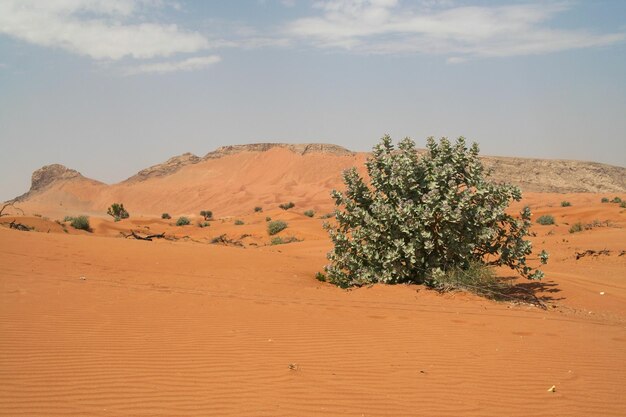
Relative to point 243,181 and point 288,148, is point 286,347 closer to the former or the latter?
point 243,181

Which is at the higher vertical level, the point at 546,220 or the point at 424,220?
the point at 424,220

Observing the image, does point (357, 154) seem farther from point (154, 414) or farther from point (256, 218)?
point (154, 414)

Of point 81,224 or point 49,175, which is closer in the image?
point 81,224

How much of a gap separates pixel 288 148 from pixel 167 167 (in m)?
16.0

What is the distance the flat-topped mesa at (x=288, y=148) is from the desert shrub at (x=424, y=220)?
55.3 metres

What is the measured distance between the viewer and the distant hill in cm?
5241

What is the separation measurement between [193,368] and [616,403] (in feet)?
12.7

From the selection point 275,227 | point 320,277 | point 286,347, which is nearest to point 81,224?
point 275,227

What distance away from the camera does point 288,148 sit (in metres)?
67.9

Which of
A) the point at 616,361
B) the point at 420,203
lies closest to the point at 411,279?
the point at 420,203

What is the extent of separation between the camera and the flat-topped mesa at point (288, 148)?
66812mm

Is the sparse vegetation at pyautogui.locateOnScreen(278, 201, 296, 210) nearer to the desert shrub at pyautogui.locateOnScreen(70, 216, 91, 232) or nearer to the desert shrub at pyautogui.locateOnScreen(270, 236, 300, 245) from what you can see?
the desert shrub at pyautogui.locateOnScreen(270, 236, 300, 245)

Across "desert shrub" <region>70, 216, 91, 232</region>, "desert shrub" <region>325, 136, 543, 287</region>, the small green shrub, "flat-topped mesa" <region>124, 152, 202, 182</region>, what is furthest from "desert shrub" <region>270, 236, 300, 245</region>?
"flat-topped mesa" <region>124, 152, 202, 182</region>

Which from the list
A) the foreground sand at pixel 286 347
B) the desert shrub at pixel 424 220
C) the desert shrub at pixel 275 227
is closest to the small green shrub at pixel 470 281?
the desert shrub at pixel 424 220
